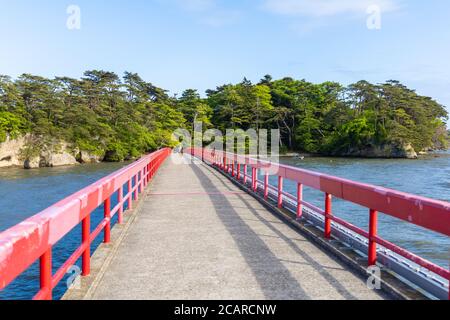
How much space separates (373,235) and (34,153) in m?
64.7

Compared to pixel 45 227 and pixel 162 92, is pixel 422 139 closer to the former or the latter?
pixel 162 92

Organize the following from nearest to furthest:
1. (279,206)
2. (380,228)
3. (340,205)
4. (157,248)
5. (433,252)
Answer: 1. (157,248)
2. (279,206)
3. (433,252)
4. (380,228)
5. (340,205)

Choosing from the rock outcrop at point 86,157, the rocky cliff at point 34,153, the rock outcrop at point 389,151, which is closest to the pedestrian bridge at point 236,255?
the rocky cliff at point 34,153

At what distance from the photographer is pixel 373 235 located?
4.84 m

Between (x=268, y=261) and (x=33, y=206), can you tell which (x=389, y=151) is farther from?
(x=268, y=261)

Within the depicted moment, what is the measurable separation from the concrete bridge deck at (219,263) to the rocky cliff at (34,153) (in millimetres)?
59323

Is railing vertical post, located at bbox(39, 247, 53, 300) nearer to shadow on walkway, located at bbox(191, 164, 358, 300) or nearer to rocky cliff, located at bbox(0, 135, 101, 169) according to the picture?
shadow on walkway, located at bbox(191, 164, 358, 300)

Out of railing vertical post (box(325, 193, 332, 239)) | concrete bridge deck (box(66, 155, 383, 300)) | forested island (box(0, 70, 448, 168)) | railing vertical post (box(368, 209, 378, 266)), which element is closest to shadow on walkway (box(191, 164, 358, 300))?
concrete bridge deck (box(66, 155, 383, 300))

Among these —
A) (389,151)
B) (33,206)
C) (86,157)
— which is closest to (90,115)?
(86,157)

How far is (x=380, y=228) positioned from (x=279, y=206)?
39.0 ft

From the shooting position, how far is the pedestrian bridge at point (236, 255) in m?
3.53

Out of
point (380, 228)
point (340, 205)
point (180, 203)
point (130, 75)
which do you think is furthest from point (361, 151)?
point (180, 203)

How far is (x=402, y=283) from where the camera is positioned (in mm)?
4449

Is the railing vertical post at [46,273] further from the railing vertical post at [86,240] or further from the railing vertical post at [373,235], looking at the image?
the railing vertical post at [373,235]
